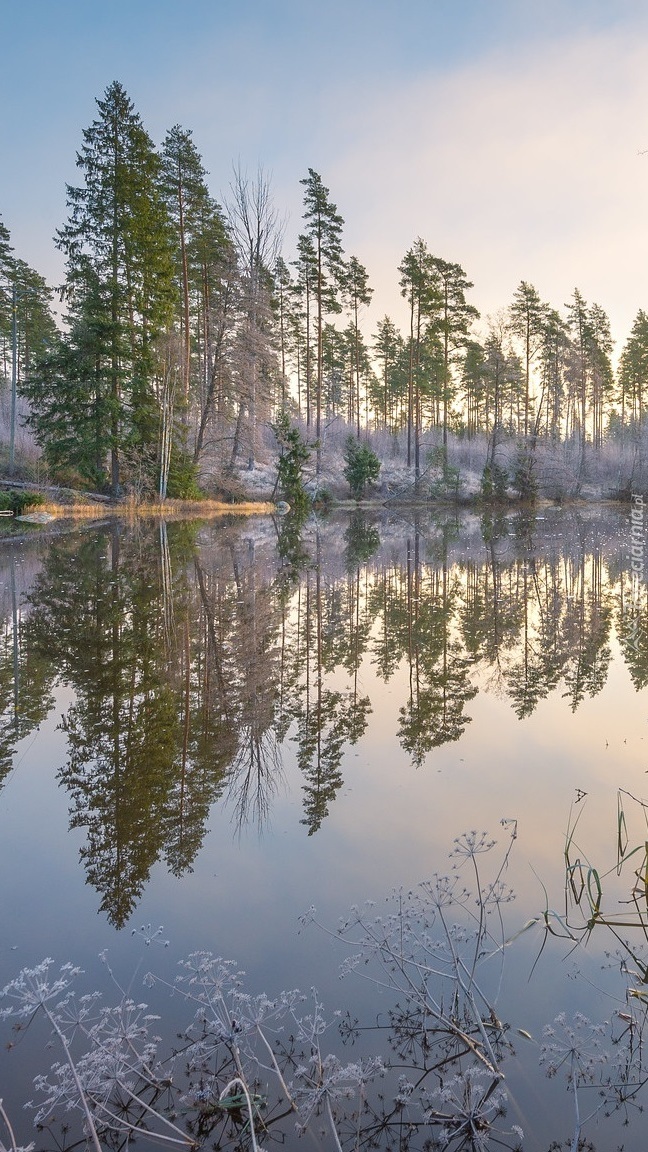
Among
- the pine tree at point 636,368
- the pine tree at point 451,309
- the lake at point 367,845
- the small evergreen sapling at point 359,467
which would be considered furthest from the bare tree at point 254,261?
the pine tree at point 636,368

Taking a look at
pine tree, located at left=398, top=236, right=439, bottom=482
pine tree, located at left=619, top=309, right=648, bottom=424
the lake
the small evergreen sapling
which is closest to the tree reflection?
the lake

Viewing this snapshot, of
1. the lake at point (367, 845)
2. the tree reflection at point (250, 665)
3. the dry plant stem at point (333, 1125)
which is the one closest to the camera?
the dry plant stem at point (333, 1125)

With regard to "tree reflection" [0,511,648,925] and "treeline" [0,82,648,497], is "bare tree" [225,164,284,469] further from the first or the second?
"tree reflection" [0,511,648,925]

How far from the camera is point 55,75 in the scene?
19188 mm

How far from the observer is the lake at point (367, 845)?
1.89m

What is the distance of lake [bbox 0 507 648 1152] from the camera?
1.89m

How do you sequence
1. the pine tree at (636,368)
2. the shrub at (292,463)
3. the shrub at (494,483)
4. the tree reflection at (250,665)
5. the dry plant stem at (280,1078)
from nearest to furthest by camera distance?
the dry plant stem at (280,1078)
the tree reflection at (250,665)
the shrub at (292,463)
the shrub at (494,483)
the pine tree at (636,368)

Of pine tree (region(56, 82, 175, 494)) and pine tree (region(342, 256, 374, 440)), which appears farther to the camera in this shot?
pine tree (region(342, 256, 374, 440))

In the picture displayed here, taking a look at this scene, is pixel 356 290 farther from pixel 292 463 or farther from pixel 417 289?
pixel 292 463

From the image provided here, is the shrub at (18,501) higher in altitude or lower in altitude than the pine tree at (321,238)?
lower

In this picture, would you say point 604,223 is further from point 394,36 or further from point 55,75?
point 55,75

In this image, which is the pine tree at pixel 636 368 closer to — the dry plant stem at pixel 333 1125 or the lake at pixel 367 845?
the lake at pixel 367 845

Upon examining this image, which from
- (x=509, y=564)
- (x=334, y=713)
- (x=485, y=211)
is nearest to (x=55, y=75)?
(x=485, y=211)

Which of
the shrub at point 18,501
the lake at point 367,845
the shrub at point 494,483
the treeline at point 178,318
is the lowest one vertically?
the lake at point 367,845
